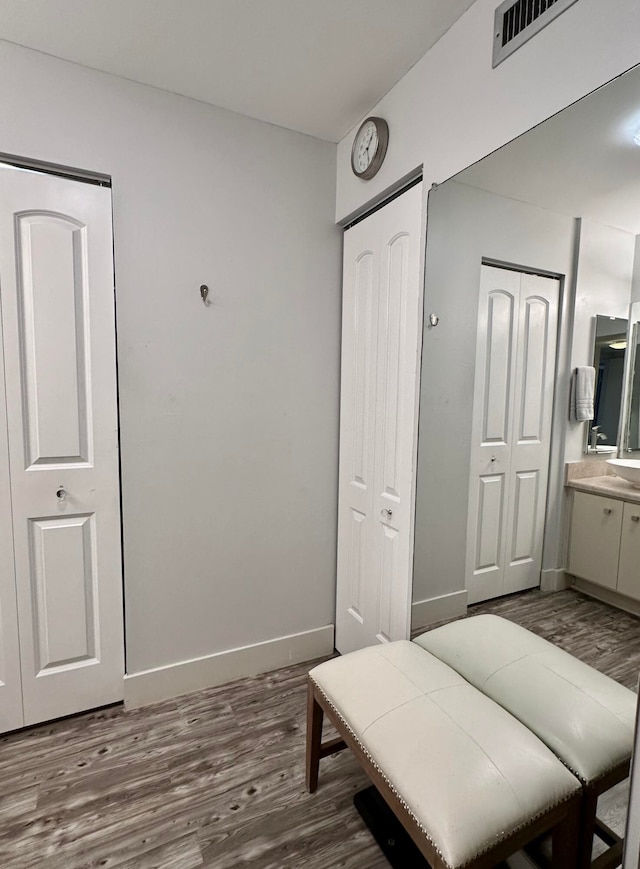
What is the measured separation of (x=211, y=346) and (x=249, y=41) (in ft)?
3.53

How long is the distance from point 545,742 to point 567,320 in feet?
3.54

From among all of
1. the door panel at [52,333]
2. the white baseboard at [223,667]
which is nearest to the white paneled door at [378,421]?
the white baseboard at [223,667]

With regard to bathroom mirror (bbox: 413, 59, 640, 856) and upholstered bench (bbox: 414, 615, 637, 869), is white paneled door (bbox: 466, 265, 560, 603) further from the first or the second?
upholstered bench (bbox: 414, 615, 637, 869)

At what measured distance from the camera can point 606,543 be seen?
41.1 inches

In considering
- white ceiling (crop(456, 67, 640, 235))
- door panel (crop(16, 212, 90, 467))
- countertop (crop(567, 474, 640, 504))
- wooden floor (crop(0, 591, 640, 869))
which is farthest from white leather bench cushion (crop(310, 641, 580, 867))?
door panel (crop(16, 212, 90, 467))

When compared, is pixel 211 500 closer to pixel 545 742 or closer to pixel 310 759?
pixel 310 759

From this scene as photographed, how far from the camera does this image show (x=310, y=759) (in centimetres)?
148

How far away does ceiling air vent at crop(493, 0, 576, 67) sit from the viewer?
1.11 meters

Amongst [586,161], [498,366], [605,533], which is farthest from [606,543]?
[586,161]

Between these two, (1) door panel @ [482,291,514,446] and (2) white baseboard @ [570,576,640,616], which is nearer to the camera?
(2) white baseboard @ [570,576,640,616]

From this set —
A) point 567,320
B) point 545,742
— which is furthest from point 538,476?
point 545,742

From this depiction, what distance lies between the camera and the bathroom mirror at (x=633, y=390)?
0.94 metres

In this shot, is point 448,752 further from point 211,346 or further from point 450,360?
point 211,346

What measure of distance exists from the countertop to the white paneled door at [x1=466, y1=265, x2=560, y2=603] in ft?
0.36
